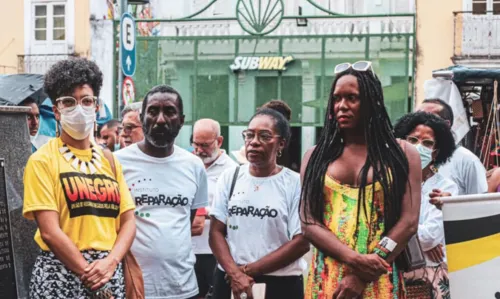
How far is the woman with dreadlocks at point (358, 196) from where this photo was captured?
4691mm

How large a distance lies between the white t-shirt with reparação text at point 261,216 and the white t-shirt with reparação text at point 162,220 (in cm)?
35

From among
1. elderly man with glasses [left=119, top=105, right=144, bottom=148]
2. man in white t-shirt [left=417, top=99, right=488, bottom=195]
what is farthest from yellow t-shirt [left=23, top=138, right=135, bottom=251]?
man in white t-shirt [left=417, top=99, right=488, bottom=195]

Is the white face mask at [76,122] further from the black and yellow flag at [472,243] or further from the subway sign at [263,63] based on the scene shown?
the subway sign at [263,63]

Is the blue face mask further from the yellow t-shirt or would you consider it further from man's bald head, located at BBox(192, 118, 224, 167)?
the yellow t-shirt

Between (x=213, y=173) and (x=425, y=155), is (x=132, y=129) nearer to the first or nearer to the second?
(x=213, y=173)

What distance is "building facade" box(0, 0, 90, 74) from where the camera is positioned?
2720 cm

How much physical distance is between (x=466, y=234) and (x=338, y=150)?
1.01 meters

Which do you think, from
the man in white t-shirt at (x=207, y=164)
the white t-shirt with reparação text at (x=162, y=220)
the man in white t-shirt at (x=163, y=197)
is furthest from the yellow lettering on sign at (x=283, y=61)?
the white t-shirt with reparação text at (x=162, y=220)

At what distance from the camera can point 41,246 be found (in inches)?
188

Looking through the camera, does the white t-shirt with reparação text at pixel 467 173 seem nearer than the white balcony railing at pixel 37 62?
Yes

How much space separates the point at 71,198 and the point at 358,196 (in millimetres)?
1477

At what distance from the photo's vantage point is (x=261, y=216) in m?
5.87

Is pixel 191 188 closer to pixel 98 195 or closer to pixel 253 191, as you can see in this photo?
pixel 253 191

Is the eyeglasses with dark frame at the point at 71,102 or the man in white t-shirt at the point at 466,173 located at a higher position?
the eyeglasses with dark frame at the point at 71,102
